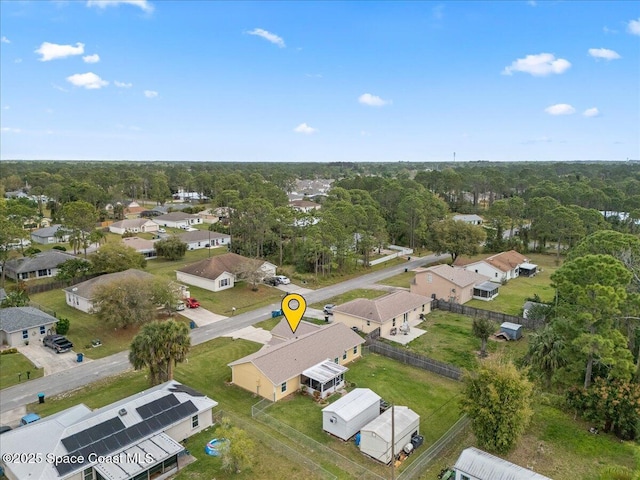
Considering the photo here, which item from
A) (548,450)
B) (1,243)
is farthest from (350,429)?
(1,243)

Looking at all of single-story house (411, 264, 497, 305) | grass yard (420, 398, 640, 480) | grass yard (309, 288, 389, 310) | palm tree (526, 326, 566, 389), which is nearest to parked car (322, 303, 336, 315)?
grass yard (309, 288, 389, 310)

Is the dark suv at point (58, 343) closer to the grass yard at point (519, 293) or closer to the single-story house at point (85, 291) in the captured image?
the single-story house at point (85, 291)

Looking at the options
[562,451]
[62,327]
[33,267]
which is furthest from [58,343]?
[562,451]

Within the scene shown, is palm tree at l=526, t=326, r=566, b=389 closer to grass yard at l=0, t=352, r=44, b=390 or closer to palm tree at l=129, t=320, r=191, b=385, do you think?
palm tree at l=129, t=320, r=191, b=385

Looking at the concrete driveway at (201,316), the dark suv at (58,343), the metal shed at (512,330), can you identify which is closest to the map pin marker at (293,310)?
the concrete driveway at (201,316)

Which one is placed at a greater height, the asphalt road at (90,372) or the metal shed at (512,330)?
the metal shed at (512,330)
